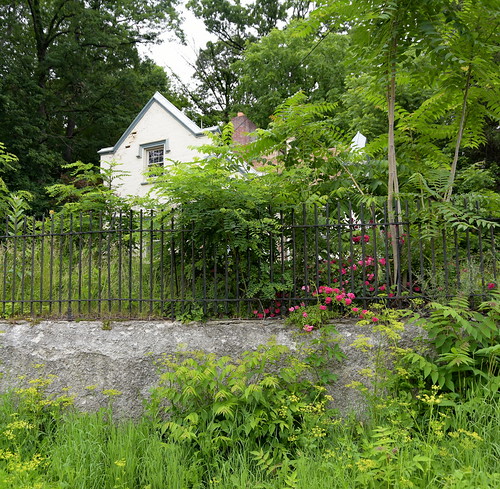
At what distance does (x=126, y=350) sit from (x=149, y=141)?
12.9m

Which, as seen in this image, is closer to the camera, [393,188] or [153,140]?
[393,188]

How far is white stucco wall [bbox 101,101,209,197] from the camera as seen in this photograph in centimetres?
1565

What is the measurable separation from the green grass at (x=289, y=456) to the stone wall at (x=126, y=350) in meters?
0.40

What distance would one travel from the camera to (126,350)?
4.64 m

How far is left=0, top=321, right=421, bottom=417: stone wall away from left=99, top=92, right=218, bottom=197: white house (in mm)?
11093

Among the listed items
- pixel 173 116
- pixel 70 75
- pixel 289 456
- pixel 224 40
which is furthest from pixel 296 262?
pixel 224 40

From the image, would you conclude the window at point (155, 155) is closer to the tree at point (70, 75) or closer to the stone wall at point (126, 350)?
the tree at point (70, 75)

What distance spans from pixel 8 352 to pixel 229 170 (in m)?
3.30

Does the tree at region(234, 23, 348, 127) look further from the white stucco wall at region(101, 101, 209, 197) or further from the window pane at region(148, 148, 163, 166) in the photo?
the window pane at region(148, 148, 163, 166)

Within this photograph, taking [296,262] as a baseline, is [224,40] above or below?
above

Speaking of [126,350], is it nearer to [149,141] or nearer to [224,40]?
[149,141]

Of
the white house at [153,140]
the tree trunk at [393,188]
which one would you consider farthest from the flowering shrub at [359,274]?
the white house at [153,140]

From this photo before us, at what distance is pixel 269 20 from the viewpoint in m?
31.8

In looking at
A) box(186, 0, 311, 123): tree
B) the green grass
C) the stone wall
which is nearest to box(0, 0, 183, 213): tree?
box(186, 0, 311, 123): tree
